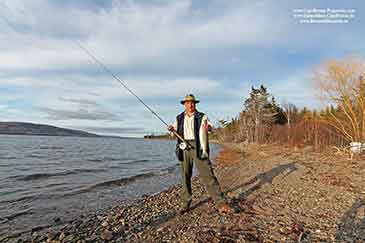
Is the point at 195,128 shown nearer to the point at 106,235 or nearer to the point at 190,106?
the point at 190,106

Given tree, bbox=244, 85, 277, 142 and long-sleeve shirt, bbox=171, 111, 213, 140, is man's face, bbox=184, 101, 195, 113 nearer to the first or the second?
long-sleeve shirt, bbox=171, 111, 213, 140

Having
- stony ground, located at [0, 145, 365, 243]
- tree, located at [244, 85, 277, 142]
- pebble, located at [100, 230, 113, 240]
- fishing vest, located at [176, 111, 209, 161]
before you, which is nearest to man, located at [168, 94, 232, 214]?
fishing vest, located at [176, 111, 209, 161]

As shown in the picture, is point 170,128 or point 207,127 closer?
point 207,127

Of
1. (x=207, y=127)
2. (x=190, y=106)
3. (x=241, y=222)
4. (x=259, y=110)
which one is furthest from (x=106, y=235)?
(x=259, y=110)

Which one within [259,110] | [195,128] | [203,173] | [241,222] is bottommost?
[241,222]

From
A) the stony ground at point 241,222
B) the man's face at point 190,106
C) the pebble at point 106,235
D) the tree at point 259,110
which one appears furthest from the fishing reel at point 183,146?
the tree at point 259,110

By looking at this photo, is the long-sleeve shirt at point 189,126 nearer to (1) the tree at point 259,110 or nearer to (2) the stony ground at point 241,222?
(2) the stony ground at point 241,222

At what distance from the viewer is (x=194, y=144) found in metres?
6.32

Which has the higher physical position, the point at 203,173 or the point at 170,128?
the point at 170,128

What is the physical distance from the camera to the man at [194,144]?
6371mm

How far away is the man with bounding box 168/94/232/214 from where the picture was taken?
6371 mm

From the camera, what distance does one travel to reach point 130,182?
15305mm

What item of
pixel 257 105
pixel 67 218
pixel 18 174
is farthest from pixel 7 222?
pixel 257 105

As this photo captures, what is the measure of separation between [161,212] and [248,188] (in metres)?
3.96
